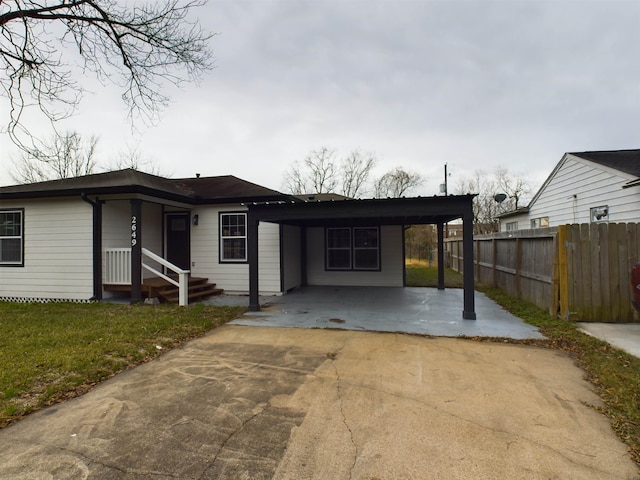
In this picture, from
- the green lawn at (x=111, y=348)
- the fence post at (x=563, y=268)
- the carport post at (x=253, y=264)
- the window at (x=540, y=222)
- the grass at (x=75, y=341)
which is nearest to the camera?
the green lawn at (x=111, y=348)

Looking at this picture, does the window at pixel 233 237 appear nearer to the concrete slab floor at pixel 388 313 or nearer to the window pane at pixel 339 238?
the concrete slab floor at pixel 388 313

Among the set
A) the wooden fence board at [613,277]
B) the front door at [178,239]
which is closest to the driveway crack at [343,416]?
the wooden fence board at [613,277]

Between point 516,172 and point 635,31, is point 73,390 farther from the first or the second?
point 516,172

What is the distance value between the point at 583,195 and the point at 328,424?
1079cm

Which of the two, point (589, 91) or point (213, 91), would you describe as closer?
point (213, 91)

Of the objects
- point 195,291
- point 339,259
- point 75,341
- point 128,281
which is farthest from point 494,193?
point 75,341

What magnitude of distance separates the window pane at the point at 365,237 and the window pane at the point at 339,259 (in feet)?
1.48

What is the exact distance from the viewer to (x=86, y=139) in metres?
25.1

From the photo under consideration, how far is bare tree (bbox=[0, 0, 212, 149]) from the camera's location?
7066 mm

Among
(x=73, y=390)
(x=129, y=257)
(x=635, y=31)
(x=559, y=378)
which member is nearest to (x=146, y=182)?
(x=129, y=257)

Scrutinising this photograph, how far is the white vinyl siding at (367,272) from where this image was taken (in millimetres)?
11359

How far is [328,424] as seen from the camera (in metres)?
2.71

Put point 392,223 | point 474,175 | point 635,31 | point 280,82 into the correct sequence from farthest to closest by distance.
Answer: point 474,175 < point 392,223 < point 280,82 < point 635,31

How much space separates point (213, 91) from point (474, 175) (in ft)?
95.7
